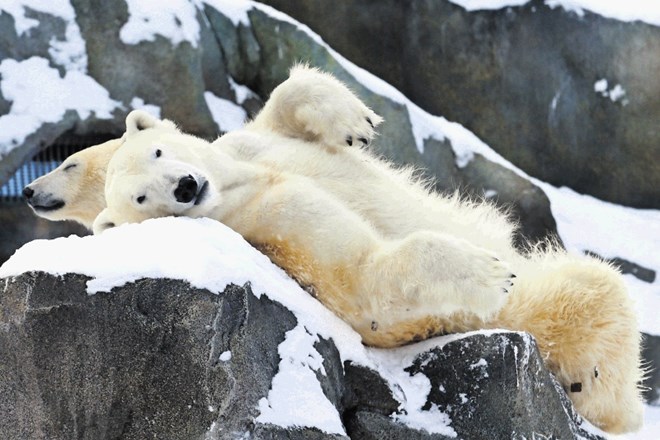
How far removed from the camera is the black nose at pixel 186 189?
98.7 inches

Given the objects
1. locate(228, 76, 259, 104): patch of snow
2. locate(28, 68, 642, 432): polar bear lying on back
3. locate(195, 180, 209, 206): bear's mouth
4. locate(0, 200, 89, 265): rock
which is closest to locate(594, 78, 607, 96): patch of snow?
locate(228, 76, 259, 104): patch of snow

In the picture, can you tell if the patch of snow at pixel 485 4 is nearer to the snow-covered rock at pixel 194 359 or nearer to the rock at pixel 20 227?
the rock at pixel 20 227

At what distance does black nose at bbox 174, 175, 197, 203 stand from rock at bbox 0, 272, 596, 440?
1.25 feet

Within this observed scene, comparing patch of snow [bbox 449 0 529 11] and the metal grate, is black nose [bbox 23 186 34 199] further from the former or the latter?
patch of snow [bbox 449 0 529 11]

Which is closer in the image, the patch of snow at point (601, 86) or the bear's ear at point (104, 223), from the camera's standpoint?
the bear's ear at point (104, 223)

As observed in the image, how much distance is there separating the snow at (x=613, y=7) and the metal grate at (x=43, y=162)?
3498 mm

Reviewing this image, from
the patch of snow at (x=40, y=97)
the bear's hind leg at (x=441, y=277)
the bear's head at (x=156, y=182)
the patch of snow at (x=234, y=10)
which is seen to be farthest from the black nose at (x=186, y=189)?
the patch of snow at (x=234, y=10)

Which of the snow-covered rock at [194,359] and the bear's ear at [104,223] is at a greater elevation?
the snow-covered rock at [194,359]

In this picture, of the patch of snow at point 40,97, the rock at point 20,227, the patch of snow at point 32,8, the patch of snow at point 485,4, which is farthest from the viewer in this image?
the patch of snow at point 485,4

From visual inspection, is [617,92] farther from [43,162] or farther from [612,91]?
[43,162]

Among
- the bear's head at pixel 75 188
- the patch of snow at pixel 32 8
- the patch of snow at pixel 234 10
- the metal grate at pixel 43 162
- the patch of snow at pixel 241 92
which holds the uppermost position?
the bear's head at pixel 75 188

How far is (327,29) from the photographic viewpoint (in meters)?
8.74

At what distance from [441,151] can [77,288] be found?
5.16 m

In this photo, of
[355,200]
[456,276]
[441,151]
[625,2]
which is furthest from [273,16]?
[456,276]
